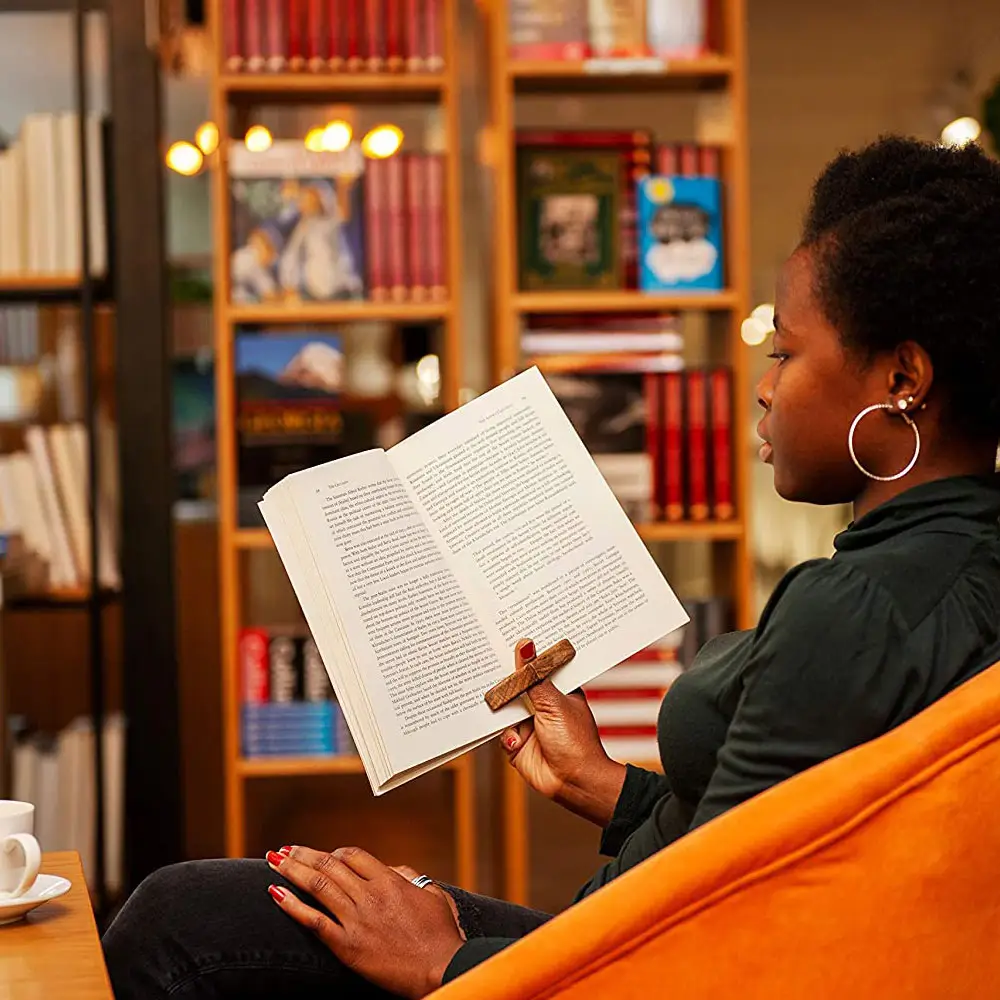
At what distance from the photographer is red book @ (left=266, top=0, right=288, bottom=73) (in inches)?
114

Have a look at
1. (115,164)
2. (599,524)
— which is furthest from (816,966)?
(115,164)

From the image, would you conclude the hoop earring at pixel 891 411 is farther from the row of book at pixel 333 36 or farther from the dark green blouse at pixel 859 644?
the row of book at pixel 333 36

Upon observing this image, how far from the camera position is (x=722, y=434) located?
9.66 ft

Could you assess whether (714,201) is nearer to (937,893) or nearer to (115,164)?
(115,164)

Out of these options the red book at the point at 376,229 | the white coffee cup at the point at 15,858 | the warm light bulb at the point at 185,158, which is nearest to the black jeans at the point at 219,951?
the white coffee cup at the point at 15,858

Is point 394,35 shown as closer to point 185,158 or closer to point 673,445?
point 673,445

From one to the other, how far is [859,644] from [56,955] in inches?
24.5

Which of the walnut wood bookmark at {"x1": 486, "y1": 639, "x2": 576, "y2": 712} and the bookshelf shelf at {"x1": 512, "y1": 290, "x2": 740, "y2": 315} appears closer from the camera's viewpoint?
the walnut wood bookmark at {"x1": 486, "y1": 639, "x2": 576, "y2": 712}

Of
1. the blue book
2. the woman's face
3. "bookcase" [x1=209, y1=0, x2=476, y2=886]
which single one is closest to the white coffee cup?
the woman's face

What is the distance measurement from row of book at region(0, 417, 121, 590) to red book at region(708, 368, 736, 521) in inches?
52.1

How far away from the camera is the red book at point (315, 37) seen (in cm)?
291

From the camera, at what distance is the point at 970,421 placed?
1.08 metres

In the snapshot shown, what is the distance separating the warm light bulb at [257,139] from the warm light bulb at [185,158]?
1.25 meters

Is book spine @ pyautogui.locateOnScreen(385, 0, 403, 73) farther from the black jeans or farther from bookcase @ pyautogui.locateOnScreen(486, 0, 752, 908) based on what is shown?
the black jeans
